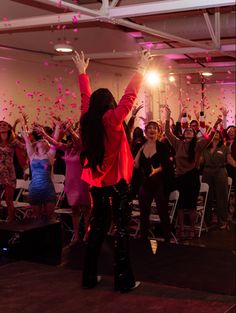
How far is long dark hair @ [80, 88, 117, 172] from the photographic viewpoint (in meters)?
3.62

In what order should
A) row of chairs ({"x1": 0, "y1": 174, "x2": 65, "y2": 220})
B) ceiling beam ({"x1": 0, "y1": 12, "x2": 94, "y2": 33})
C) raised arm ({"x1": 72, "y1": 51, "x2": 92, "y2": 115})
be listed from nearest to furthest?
raised arm ({"x1": 72, "y1": 51, "x2": 92, "y2": 115}) < ceiling beam ({"x1": 0, "y1": 12, "x2": 94, "y2": 33}) < row of chairs ({"x1": 0, "y1": 174, "x2": 65, "y2": 220})

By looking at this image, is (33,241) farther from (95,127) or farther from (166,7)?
(166,7)

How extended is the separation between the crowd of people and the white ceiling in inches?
54.7

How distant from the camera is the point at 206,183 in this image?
745 cm

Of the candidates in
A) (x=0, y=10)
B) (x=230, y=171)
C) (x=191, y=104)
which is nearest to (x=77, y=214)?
(x=230, y=171)

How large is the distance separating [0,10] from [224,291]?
632cm

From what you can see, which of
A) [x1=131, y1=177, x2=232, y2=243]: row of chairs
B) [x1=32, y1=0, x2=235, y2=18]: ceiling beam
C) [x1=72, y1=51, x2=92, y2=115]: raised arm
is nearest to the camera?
[x1=72, y1=51, x2=92, y2=115]: raised arm

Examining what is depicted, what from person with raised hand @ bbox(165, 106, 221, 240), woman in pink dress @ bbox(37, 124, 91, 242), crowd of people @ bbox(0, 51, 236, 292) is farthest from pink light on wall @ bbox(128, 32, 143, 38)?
woman in pink dress @ bbox(37, 124, 91, 242)

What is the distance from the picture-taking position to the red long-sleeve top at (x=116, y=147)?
3580 mm

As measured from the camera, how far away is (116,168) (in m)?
3.69

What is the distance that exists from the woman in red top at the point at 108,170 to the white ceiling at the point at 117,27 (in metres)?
2.74

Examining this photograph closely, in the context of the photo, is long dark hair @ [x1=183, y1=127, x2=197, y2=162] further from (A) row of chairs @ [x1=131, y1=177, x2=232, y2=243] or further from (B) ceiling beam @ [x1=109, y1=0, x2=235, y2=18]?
(B) ceiling beam @ [x1=109, y1=0, x2=235, y2=18]

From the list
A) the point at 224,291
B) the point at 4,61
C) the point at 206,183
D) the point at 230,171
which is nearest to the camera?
the point at 224,291

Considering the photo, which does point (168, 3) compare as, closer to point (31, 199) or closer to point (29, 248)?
point (31, 199)
